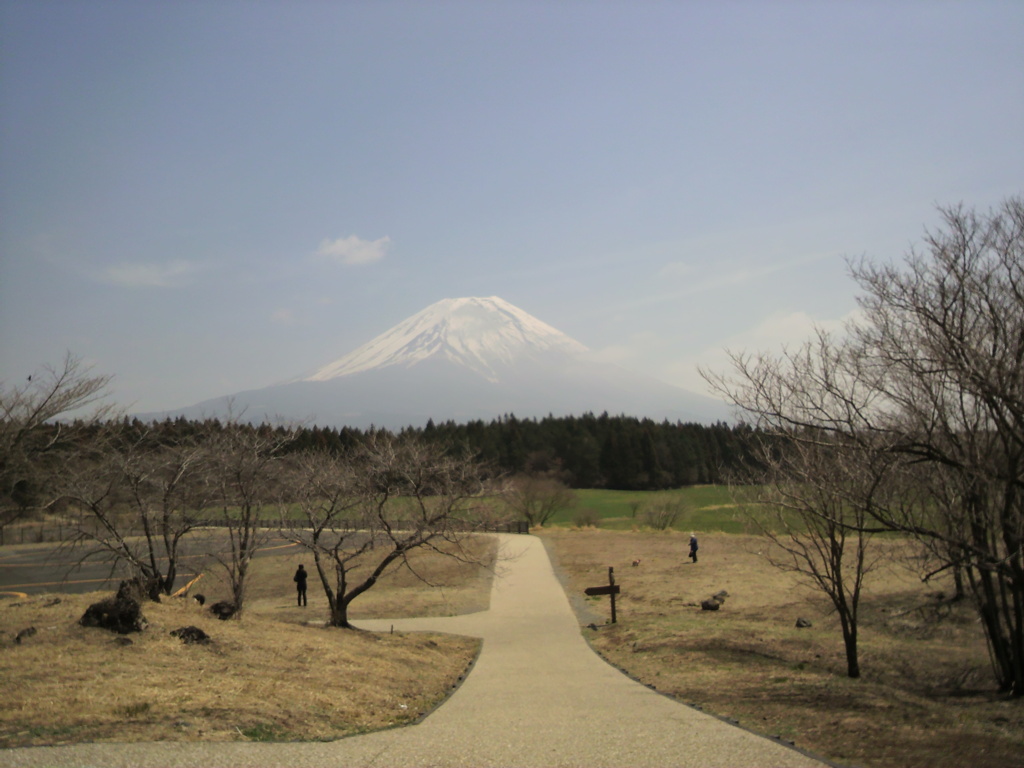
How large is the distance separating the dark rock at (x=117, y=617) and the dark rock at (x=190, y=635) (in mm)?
505

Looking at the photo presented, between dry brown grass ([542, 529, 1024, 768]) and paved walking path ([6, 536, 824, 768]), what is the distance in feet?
2.33

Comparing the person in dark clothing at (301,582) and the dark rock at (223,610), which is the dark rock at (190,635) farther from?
the person in dark clothing at (301,582)

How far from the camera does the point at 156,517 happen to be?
560 inches

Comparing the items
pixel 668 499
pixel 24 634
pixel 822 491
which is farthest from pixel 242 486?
pixel 668 499

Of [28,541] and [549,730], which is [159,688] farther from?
[28,541]

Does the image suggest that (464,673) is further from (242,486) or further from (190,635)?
(242,486)

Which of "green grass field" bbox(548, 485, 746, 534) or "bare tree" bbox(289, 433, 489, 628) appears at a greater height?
"bare tree" bbox(289, 433, 489, 628)

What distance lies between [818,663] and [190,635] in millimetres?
10540

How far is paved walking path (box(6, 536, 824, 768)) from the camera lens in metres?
5.90

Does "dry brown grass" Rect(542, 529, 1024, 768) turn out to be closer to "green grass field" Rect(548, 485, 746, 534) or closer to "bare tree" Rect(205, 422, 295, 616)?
"bare tree" Rect(205, 422, 295, 616)

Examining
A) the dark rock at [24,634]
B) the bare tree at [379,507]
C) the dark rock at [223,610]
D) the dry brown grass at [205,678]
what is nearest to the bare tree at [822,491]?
the dry brown grass at [205,678]

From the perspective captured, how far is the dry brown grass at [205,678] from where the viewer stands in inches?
269

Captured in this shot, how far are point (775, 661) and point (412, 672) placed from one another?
255 inches

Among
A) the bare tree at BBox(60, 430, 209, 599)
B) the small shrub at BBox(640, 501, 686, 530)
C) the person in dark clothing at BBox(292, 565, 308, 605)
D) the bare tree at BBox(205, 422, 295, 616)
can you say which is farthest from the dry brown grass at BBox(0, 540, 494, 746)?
the small shrub at BBox(640, 501, 686, 530)
